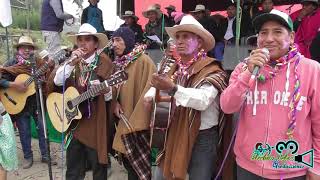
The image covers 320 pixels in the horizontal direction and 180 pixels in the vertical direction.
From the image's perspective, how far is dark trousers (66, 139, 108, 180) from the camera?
3909 mm

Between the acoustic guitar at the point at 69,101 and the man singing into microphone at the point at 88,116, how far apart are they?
6 cm

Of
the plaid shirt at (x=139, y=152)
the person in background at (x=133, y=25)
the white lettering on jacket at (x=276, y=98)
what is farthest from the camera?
the person in background at (x=133, y=25)

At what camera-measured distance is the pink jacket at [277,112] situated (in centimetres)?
228

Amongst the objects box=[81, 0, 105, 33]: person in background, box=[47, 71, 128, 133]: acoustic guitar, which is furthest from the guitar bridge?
box=[81, 0, 105, 33]: person in background

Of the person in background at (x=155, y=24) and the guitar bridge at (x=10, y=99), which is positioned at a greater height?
the person in background at (x=155, y=24)

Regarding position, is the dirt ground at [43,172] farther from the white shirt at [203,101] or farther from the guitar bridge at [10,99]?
the white shirt at [203,101]

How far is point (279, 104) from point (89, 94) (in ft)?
6.75

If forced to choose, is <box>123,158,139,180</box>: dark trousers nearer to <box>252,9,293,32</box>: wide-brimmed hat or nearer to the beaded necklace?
the beaded necklace

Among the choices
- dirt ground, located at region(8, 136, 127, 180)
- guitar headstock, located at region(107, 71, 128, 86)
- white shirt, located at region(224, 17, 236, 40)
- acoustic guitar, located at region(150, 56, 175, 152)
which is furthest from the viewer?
white shirt, located at region(224, 17, 236, 40)

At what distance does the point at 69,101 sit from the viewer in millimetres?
3994

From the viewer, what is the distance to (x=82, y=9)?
8.68m

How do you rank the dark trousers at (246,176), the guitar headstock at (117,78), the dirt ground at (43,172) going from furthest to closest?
the dirt ground at (43,172), the guitar headstock at (117,78), the dark trousers at (246,176)

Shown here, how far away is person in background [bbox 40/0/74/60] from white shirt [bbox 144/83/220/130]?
16.5 ft

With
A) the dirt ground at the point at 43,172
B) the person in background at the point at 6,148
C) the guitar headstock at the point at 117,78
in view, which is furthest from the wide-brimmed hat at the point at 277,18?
the dirt ground at the point at 43,172
